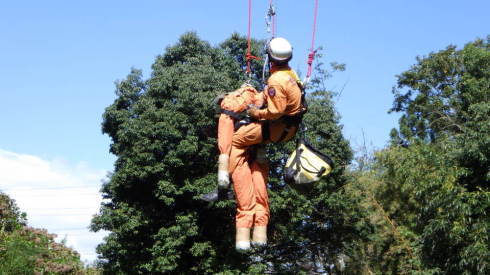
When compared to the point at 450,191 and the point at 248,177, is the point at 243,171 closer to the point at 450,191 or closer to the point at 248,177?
the point at 248,177

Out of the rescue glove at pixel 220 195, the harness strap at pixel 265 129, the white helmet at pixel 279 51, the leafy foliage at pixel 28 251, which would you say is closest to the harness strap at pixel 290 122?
the harness strap at pixel 265 129

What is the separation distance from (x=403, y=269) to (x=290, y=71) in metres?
14.4

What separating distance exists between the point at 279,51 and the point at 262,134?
667mm

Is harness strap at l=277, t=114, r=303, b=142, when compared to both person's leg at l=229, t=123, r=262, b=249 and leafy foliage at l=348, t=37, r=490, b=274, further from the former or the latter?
leafy foliage at l=348, t=37, r=490, b=274

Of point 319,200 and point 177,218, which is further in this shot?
point 319,200

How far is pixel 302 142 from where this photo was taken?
5426 millimetres

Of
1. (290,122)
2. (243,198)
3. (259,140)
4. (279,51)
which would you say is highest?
(279,51)

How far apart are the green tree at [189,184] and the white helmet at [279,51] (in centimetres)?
1144

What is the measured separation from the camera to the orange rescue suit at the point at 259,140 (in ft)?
16.4

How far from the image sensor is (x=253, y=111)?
5152 mm

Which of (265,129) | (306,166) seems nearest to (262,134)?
(265,129)

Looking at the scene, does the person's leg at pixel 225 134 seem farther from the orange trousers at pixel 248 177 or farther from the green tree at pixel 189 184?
the green tree at pixel 189 184

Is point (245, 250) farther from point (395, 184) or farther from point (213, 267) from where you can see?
point (395, 184)

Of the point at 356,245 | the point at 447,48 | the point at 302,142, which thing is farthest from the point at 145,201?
the point at 447,48
